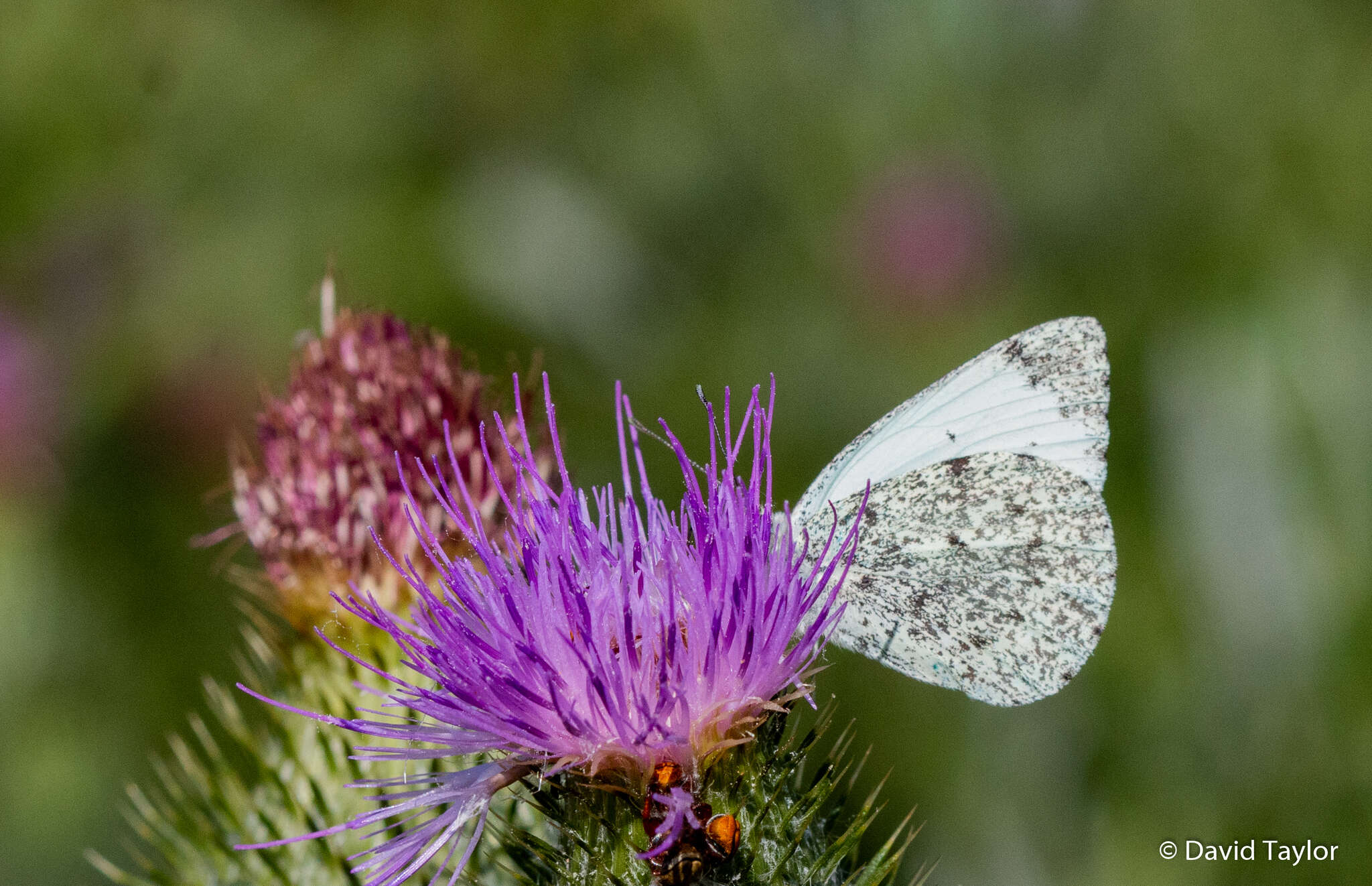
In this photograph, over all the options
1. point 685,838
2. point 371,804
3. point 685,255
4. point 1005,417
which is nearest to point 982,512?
point 1005,417

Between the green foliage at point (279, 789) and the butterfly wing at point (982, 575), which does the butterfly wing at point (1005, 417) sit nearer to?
the butterfly wing at point (982, 575)

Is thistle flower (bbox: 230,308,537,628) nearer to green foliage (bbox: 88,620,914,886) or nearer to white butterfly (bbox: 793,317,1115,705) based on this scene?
green foliage (bbox: 88,620,914,886)

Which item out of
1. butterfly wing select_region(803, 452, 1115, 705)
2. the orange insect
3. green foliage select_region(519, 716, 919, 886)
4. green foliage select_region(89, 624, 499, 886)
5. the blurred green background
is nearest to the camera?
the orange insect

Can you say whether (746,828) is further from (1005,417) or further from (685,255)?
(685,255)

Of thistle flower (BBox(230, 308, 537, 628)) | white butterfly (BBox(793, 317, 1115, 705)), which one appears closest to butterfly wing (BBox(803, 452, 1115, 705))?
white butterfly (BBox(793, 317, 1115, 705))

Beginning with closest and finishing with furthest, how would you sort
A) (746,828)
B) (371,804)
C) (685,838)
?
1. (685,838)
2. (746,828)
3. (371,804)

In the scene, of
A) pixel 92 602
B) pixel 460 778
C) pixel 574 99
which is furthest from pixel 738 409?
pixel 460 778
